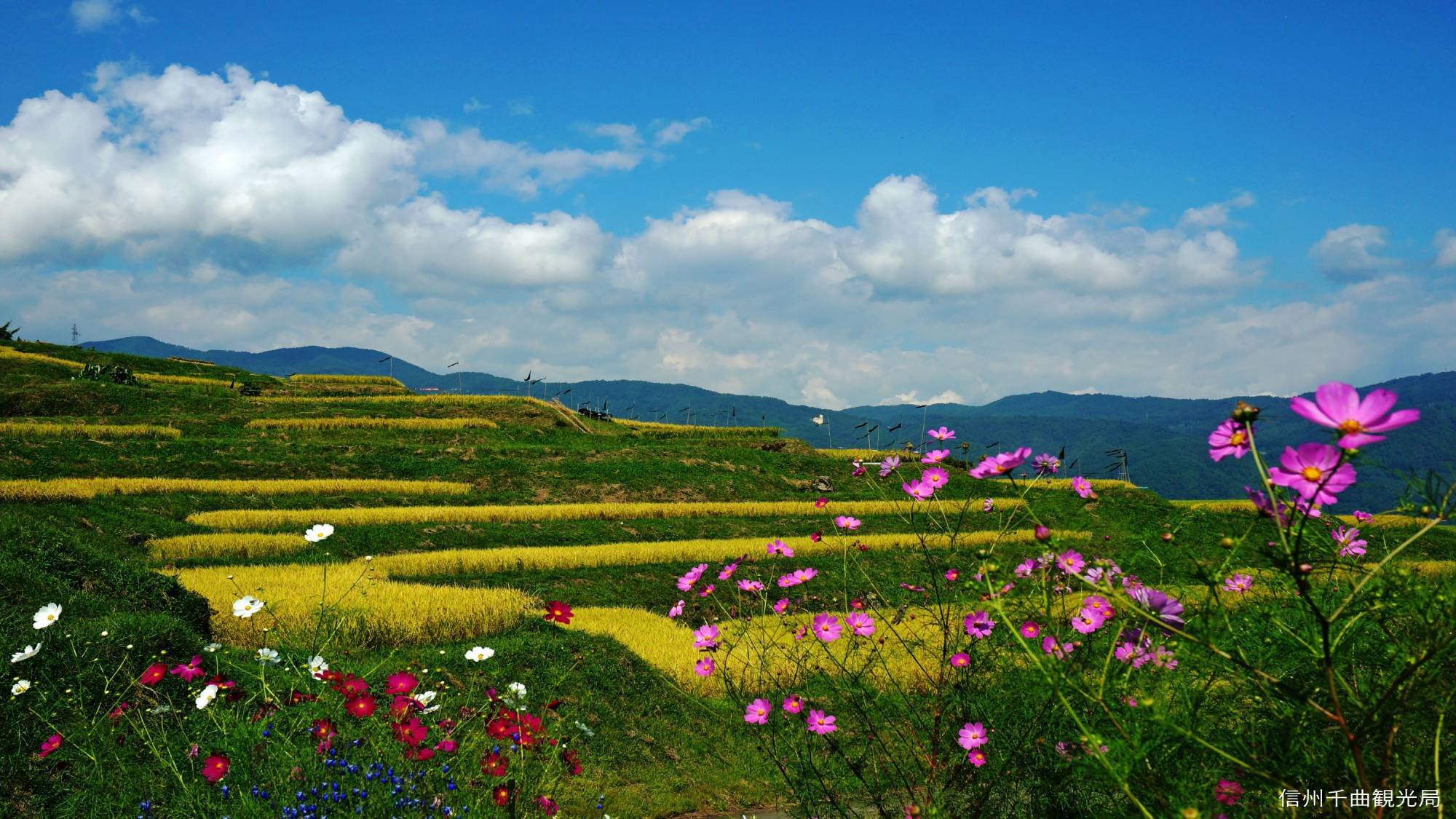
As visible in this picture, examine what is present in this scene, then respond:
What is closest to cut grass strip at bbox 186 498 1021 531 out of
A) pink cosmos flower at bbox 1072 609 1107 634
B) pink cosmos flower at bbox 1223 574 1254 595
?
pink cosmos flower at bbox 1223 574 1254 595

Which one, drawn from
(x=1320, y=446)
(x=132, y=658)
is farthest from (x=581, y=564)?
(x=1320, y=446)

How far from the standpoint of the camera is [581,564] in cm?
1822

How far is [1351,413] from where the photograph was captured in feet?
5.83

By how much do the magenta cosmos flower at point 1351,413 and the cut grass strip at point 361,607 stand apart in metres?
9.35

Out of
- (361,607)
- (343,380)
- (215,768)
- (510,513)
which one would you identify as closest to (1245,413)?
(215,768)

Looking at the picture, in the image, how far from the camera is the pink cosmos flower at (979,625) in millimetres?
3924

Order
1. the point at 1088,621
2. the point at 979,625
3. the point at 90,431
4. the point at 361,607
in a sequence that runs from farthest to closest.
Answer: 1. the point at 90,431
2. the point at 361,607
3. the point at 979,625
4. the point at 1088,621

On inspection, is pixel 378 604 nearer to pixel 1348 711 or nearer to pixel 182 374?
pixel 1348 711

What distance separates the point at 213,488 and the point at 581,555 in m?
12.0

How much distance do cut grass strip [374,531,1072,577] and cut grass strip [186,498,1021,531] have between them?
1879 mm

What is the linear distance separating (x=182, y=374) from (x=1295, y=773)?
63184 mm

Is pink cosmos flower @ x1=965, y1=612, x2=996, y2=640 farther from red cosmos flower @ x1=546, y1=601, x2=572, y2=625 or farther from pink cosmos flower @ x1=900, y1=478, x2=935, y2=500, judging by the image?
red cosmos flower @ x1=546, y1=601, x2=572, y2=625

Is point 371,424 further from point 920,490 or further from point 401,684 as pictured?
point 920,490

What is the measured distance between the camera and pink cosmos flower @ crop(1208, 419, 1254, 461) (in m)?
1.98
